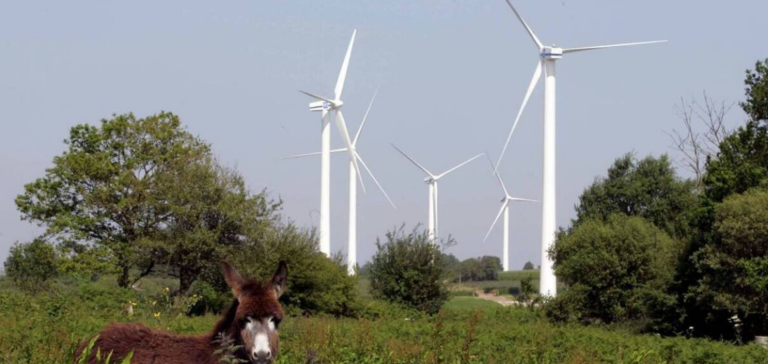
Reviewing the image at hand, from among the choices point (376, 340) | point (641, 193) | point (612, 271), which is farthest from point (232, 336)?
point (641, 193)

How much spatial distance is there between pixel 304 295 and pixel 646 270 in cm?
1551

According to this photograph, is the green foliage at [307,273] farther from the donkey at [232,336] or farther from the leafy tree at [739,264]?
the donkey at [232,336]

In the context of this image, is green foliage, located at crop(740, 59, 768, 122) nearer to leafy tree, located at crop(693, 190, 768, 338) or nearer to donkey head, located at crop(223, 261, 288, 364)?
leafy tree, located at crop(693, 190, 768, 338)

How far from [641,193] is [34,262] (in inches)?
1446

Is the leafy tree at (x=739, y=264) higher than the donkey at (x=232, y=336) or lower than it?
higher

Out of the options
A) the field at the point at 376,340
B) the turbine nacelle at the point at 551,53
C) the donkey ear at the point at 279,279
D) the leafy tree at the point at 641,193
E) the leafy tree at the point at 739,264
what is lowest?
the field at the point at 376,340

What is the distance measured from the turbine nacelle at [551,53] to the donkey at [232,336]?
143 feet

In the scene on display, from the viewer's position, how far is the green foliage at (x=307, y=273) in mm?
37812

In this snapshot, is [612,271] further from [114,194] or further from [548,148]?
[114,194]

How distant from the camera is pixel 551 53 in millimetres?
49500

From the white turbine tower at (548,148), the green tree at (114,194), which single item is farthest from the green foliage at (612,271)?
the green tree at (114,194)

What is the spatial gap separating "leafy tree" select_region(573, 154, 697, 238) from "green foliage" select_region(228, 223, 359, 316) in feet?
97.1

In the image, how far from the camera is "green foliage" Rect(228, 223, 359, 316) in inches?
1489

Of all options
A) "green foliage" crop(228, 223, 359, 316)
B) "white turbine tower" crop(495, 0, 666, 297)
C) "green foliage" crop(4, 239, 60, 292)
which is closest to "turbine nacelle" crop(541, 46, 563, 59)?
"white turbine tower" crop(495, 0, 666, 297)
